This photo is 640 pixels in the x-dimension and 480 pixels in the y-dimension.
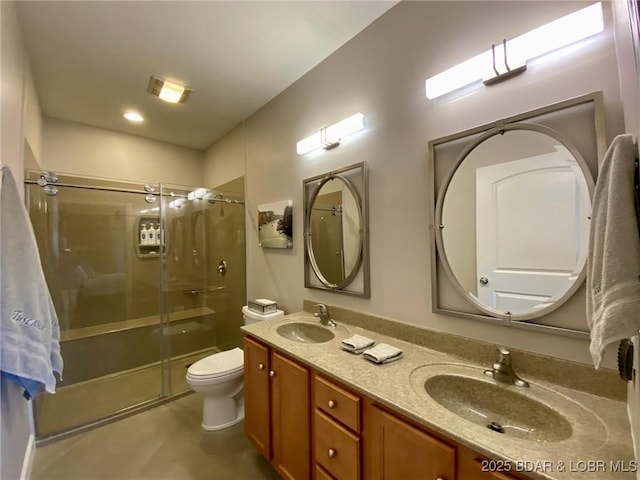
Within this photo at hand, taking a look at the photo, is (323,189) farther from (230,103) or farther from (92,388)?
(92,388)

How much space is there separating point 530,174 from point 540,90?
33 centimetres

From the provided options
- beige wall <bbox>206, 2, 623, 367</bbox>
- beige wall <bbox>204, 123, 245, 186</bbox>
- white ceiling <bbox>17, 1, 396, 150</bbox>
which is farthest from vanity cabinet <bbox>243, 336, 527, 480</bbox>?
beige wall <bbox>204, 123, 245, 186</bbox>

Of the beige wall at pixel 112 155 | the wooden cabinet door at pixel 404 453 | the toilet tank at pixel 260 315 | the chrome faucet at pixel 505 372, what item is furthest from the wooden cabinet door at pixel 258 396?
the beige wall at pixel 112 155

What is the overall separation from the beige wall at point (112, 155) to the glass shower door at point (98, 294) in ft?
1.83

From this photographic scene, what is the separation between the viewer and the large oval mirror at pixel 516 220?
1.03 metres

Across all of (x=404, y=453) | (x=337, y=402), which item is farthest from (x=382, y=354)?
(x=404, y=453)

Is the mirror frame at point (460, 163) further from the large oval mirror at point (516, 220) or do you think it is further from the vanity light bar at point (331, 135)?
the vanity light bar at point (331, 135)

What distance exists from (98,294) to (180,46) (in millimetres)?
2586

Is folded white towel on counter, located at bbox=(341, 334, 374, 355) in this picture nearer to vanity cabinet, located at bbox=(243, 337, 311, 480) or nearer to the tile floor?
vanity cabinet, located at bbox=(243, 337, 311, 480)

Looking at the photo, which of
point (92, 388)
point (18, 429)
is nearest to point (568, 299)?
point (18, 429)

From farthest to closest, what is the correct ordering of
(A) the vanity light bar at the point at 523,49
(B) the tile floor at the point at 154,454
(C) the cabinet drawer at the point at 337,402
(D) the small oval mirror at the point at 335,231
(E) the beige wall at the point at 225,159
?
1. (E) the beige wall at the point at 225,159
2. (D) the small oval mirror at the point at 335,231
3. (B) the tile floor at the point at 154,454
4. (C) the cabinet drawer at the point at 337,402
5. (A) the vanity light bar at the point at 523,49

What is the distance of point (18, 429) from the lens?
4.90ft

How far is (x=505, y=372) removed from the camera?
3.48 ft

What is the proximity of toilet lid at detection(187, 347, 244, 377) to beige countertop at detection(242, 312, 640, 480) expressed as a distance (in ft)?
2.66
